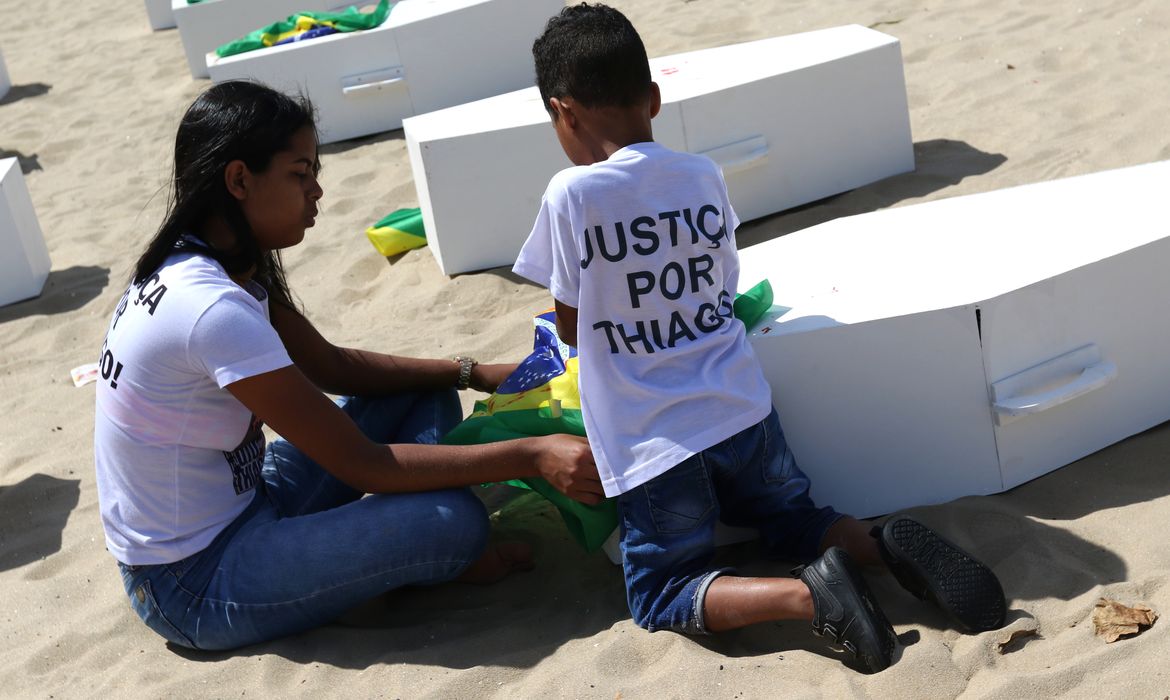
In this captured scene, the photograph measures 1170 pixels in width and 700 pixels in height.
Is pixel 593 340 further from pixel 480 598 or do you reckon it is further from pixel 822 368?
pixel 480 598

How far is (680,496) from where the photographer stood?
7.07 ft

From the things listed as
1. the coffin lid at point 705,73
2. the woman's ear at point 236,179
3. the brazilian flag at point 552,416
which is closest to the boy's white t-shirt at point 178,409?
the woman's ear at point 236,179

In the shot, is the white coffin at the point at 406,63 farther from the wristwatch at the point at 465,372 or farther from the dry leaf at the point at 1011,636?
the dry leaf at the point at 1011,636

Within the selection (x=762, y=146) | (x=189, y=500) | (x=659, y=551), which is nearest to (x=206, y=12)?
(x=762, y=146)

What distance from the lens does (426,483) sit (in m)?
2.28

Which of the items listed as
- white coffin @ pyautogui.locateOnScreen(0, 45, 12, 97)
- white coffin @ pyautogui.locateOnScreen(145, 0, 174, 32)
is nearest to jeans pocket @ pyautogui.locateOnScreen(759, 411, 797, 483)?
white coffin @ pyautogui.locateOnScreen(0, 45, 12, 97)

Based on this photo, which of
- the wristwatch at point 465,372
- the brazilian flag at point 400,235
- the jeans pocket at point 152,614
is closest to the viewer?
the jeans pocket at point 152,614

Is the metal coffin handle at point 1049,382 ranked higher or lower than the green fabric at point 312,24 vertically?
lower

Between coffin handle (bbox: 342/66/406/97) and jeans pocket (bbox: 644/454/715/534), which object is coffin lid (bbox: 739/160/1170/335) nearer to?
jeans pocket (bbox: 644/454/715/534)

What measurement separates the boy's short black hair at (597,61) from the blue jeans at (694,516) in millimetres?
666

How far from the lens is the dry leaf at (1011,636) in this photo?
200 cm

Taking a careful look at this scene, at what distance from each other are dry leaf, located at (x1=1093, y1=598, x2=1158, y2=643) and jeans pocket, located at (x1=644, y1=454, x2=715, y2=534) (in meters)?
0.69

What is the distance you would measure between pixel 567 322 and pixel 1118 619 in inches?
42.4

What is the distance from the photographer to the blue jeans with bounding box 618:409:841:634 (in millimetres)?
2154
